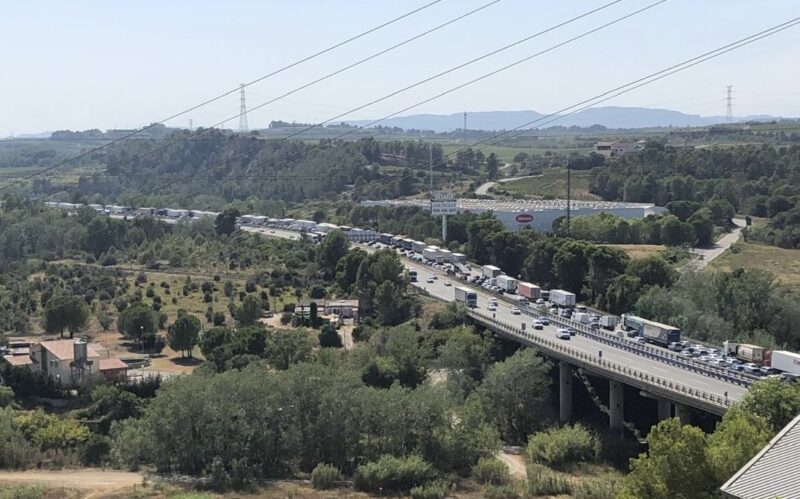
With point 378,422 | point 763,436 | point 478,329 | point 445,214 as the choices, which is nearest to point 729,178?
point 445,214

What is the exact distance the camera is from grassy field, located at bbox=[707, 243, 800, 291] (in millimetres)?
60156

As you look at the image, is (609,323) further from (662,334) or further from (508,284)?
(508,284)

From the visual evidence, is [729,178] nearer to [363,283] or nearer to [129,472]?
[363,283]

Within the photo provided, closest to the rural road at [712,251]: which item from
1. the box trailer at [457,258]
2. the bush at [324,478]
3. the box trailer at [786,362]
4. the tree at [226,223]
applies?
the box trailer at [457,258]

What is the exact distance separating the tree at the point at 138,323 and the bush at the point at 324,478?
21886 millimetres

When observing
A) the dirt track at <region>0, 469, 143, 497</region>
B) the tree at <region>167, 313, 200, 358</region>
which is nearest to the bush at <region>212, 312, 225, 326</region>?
the tree at <region>167, 313, 200, 358</region>

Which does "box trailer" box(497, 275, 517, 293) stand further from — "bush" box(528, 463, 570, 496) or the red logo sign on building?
"bush" box(528, 463, 570, 496)

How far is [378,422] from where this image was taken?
30438 mm

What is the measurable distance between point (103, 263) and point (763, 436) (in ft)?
198

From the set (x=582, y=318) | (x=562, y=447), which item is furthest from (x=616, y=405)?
(x=582, y=318)

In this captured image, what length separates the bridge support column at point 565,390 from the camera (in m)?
38.9

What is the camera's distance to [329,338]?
151ft

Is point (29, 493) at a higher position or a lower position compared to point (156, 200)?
lower

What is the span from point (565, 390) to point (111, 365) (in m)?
19.3
